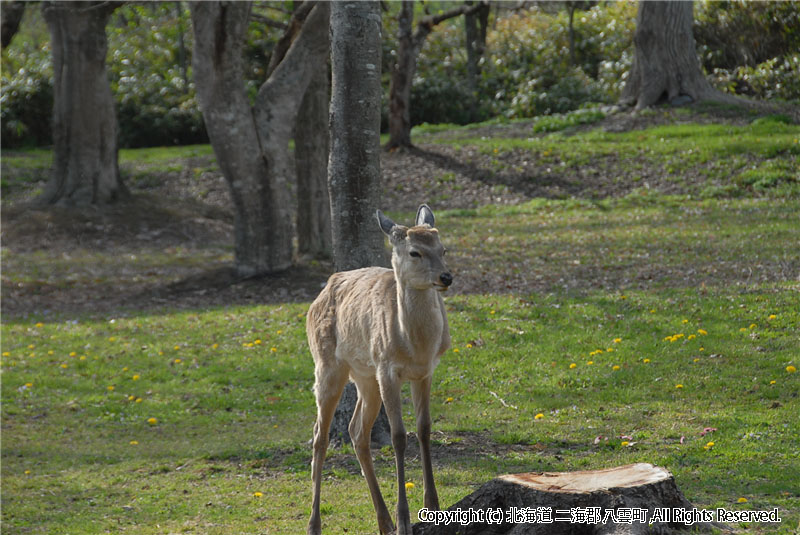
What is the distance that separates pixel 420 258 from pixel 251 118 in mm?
10848

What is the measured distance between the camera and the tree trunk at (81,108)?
67.9ft

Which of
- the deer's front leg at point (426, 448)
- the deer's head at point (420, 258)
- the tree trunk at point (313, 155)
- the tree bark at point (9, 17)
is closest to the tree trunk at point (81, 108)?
the tree bark at point (9, 17)

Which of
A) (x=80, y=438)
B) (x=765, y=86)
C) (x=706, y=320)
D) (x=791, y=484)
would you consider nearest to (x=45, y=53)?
(x=765, y=86)

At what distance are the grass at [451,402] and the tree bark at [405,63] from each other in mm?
10374

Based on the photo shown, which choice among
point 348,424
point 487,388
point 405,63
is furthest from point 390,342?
point 405,63

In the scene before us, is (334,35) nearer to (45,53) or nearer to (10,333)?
(10,333)

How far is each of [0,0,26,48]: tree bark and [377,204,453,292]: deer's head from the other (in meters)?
20.1

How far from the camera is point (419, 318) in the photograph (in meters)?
6.03

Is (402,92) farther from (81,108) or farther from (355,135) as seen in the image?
(355,135)

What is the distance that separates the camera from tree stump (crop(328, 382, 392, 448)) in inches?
356

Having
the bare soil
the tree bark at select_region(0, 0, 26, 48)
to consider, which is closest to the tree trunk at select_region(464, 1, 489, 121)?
the bare soil

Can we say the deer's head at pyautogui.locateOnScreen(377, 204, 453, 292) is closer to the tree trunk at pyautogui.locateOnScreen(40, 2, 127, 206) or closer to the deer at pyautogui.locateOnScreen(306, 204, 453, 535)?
the deer at pyautogui.locateOnScreen(306, 204, 453, 535)

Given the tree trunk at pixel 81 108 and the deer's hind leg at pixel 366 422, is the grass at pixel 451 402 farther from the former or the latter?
the tree trunk at pixel 81 108

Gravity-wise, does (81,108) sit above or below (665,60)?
below
